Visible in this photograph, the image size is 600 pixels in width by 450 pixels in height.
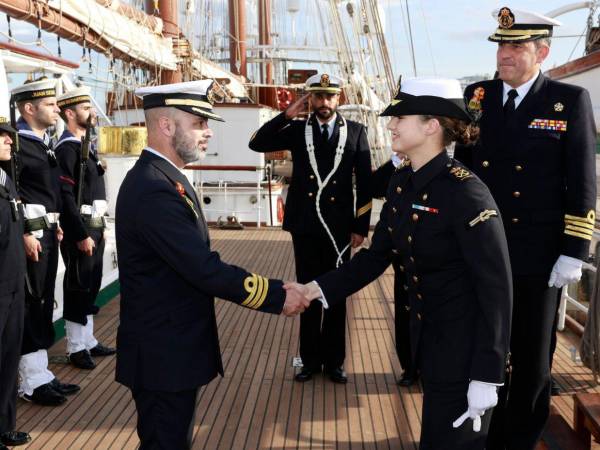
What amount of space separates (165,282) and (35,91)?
2.15 metres

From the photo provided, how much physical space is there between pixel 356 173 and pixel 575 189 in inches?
64.0

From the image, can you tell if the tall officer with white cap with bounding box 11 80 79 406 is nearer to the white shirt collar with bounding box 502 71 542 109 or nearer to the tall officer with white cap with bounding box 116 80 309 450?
the tall officer with white cap with bounding box 116 80 309 450

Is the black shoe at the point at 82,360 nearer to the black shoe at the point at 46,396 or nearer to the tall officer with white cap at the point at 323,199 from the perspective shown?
the black shoe at the point at 46,396

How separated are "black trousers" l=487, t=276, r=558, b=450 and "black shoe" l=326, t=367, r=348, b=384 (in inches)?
48.3

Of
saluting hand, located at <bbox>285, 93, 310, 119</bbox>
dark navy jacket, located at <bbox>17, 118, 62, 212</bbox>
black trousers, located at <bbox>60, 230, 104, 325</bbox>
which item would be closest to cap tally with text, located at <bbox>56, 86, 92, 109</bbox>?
dark navy jacket, located at <bbox>17, 118, 62, 212</bbox>

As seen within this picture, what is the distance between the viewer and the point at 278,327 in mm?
5105

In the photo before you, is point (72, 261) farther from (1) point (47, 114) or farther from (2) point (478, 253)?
(2) point (478, 253)

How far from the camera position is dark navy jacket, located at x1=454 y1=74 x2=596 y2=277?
268 centimetres

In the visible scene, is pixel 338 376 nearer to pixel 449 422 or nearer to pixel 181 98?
pixel 449 422

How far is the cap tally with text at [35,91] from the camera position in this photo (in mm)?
3793

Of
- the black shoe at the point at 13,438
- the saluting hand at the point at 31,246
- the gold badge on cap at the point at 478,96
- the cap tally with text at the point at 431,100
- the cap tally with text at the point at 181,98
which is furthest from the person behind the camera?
the saluting hand at the point at 31,246

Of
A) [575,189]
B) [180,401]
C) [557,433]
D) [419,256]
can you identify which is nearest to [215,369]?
[180,401]

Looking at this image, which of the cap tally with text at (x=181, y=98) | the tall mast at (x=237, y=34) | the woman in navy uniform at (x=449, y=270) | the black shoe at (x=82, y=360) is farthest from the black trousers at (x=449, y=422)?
the tall mast at (x=237, y=34)

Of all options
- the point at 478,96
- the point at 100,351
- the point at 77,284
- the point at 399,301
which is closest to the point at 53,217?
the point at 77,284
